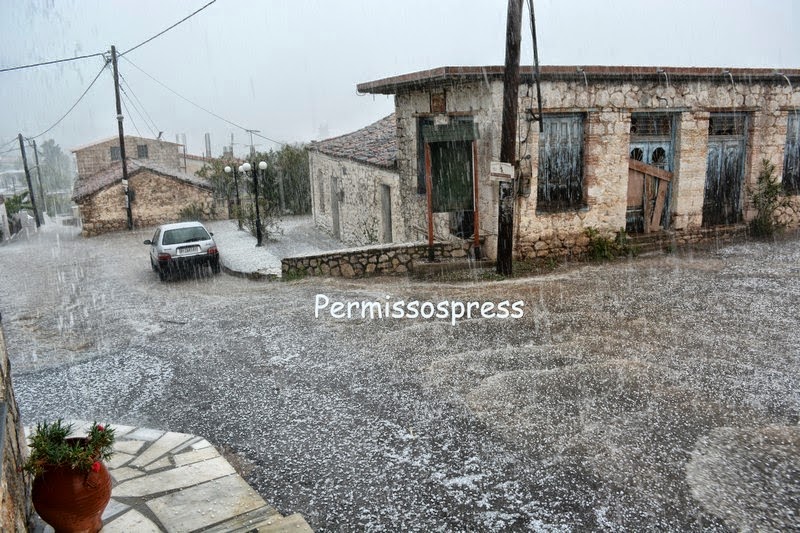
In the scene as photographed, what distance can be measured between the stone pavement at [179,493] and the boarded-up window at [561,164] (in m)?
8.45

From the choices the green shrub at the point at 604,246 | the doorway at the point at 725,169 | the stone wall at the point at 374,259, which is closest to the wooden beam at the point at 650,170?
the doorway at the point at 725,169

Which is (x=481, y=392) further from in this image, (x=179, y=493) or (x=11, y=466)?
(x=11, y=466)

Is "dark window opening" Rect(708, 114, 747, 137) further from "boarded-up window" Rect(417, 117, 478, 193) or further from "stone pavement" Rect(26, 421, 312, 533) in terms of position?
"stone pavement" Rect(26, 421, 312, 533)

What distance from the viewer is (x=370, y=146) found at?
17.4 meters

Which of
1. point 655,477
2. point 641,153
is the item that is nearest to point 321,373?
point 655,477

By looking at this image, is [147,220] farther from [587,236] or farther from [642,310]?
[642,310]

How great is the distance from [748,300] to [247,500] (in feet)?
25.5

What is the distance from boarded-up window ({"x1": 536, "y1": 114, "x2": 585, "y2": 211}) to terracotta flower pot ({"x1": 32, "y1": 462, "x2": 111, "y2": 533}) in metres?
9.60

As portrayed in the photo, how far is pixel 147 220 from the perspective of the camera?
2608 cm

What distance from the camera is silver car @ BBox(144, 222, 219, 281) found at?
13086mm

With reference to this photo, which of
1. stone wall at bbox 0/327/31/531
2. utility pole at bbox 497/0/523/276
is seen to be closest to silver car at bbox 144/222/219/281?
utility pole at bbox 497/0/523/276

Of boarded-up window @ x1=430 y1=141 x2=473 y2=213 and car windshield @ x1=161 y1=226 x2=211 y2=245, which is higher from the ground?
boarded-up window @ x1=430 y1=141 x2=473 y2=213

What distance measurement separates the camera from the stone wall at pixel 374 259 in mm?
11367

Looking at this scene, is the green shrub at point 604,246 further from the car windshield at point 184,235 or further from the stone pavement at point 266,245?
the car windshield at point 184,235
